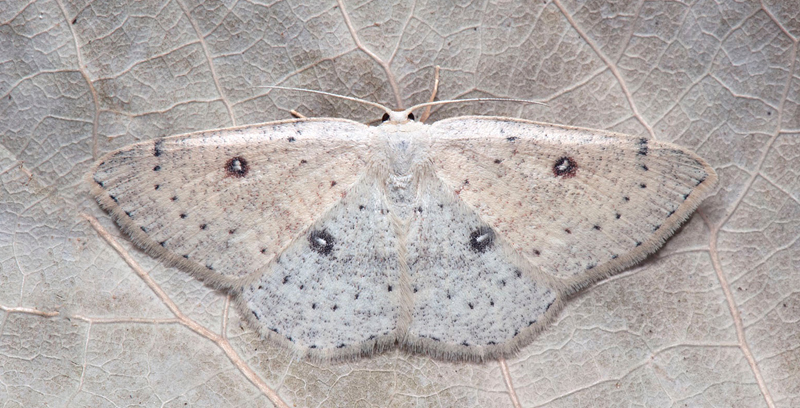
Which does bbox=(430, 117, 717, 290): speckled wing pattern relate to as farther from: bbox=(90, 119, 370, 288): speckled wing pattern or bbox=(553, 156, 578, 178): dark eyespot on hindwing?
bbox=(90, 119, 370, 288): speckled wing pattern

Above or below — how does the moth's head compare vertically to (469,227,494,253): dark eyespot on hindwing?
above

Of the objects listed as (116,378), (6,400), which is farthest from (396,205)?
(6,400)

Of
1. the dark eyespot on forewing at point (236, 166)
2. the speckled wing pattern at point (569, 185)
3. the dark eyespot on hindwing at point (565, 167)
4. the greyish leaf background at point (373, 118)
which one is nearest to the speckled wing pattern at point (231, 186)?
the dark eyespot on forewing at point (236, 166)

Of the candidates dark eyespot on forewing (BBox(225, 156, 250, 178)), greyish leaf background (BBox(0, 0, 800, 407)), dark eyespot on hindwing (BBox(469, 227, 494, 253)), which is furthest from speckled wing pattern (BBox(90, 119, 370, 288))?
dark eyespot on hindwing (BBox(469, 227, 494, 253))

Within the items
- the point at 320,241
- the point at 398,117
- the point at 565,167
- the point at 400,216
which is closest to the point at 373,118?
the point at 398,117

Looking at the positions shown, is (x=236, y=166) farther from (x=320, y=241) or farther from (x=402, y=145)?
(x=402, y=145)

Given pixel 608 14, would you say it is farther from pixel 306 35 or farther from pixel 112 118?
pixel 112 118

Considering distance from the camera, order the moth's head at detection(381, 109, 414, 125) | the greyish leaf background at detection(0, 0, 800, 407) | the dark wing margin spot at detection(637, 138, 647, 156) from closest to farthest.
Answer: the dark wing margin spot at detection(637, 138, 647, 156) → the moth's head at detection(381, 109, 414, 125) → the greyish leaf background at detection(0, 0, 800, 407)
